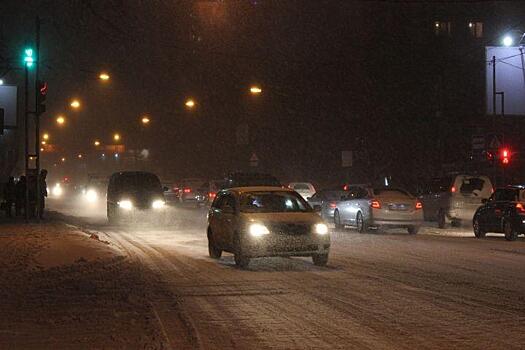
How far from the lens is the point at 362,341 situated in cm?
827

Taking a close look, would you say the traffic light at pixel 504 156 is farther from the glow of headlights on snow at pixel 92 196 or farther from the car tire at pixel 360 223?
the glow of headlights on snow at pixel 92 196

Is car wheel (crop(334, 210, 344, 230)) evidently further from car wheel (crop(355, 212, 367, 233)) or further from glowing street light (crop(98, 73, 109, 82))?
glowing street light (crop(98, 73, 109, 82))

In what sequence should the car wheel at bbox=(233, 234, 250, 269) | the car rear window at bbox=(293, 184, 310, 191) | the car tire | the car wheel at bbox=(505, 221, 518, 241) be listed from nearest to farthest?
the car wheel at bbox=(233, 234, 250, 269) < the car wheel at bbox=(505, 221, 518, 241) < the car tire < the car rear window at bbox=(293, 184, 310, 191)

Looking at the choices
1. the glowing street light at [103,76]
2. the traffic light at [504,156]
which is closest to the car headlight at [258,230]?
the traffic light at [504,156]

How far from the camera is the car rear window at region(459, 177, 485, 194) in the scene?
2883cm

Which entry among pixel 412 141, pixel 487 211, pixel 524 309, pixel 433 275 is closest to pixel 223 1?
pixel 487 211

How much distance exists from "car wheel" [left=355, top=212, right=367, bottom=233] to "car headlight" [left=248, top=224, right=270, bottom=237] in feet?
38.5

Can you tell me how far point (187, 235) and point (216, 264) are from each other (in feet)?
29.8

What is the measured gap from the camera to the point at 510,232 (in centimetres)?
2288

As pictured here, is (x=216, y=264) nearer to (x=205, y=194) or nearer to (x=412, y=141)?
(x=205, y=194)

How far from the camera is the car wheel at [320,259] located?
15.6 metres

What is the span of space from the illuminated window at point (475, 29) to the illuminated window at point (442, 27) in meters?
1.75

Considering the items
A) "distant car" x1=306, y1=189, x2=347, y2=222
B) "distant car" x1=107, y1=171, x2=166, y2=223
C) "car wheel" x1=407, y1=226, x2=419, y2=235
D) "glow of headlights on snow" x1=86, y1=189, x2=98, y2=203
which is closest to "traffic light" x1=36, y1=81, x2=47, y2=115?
"distant car" x1=107, y1=171, x2=166, y2=223

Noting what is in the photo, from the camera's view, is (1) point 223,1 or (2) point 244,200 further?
(1) point 223,1
